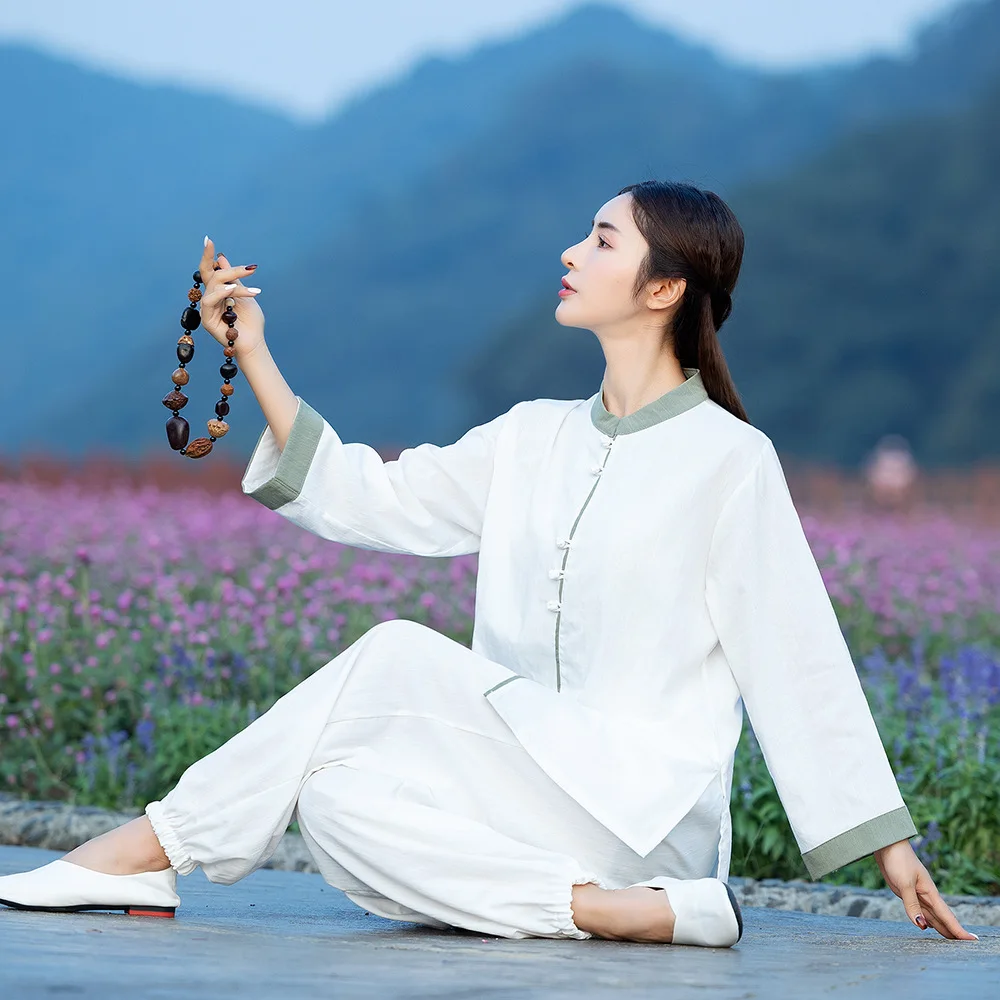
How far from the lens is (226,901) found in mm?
Result: 2693

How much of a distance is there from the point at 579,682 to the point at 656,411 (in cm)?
44

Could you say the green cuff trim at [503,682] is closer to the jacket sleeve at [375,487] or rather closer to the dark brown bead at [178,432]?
the jacket sleeve at [375,487]

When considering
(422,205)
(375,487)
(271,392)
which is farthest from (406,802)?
(422,205)

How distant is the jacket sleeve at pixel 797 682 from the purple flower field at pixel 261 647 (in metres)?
1.00

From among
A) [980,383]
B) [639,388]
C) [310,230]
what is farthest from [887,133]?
[639,388]

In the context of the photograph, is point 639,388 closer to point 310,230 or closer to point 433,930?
point 433,930

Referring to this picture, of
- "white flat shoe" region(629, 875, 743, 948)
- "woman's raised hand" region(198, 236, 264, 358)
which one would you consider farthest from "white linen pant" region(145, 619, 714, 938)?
"woman's raised hand" region(198, 236, 264, 358)

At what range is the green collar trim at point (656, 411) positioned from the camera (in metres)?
2.59

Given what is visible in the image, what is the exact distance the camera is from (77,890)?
2.27 meters

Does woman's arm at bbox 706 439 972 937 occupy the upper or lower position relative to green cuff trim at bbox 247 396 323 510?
A: lower

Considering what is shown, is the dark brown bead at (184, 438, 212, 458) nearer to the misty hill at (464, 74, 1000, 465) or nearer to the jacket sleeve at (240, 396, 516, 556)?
the jacket sleeve at (240, 396, 516, 556)

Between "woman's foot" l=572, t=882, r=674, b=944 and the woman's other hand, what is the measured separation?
0.34 metres

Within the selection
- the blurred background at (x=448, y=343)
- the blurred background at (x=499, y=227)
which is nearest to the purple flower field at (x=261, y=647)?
the blurred background at (x=448, y=343)

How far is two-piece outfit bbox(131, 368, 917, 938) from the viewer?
2.28 metres
